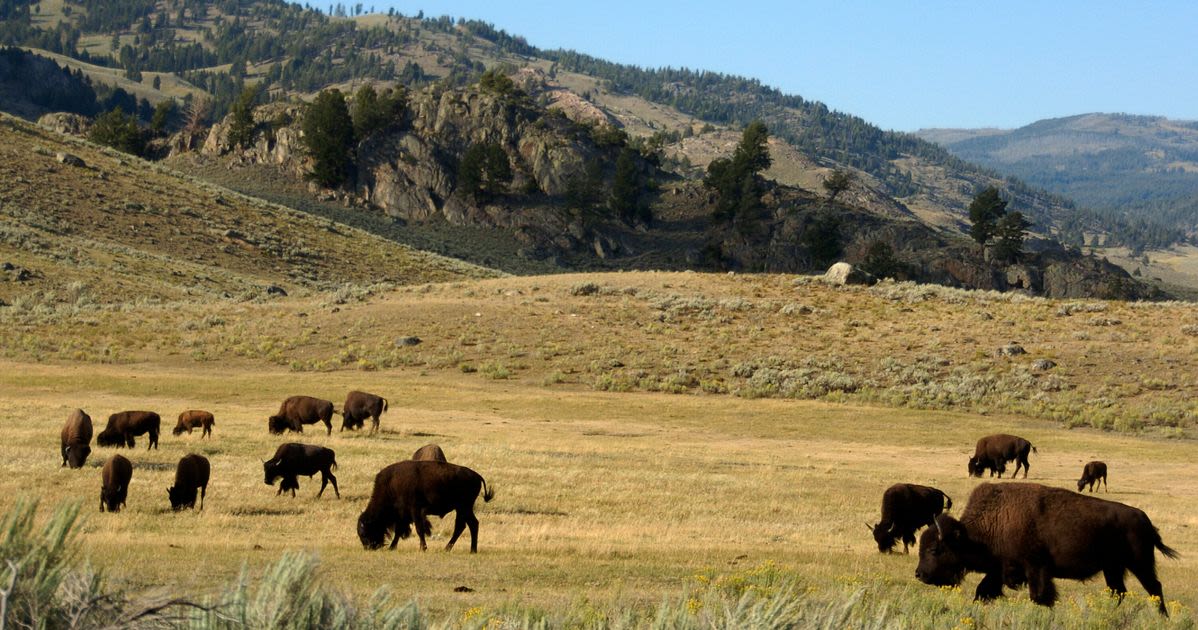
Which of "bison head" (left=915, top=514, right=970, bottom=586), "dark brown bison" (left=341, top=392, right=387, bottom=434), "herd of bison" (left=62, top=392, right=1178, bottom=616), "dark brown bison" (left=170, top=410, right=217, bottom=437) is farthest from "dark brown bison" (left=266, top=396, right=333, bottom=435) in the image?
"bison head" (left=915, top=514, right=970, bottom=586)

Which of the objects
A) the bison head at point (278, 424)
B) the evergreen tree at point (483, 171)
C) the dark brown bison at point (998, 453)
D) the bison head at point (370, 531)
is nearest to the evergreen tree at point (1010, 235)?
the evergreen tree at point (483, 171)

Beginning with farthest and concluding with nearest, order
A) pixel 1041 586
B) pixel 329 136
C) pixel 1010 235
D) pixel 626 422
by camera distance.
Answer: pixel 329 136, pixel 1010 235, pixel 626 422, pixel 1041 586

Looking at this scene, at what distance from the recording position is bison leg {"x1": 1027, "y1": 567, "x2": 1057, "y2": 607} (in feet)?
38.5

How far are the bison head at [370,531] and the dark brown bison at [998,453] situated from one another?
1835 centimetres

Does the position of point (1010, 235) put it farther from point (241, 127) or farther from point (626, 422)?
point (241, 127)

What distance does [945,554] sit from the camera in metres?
12.3

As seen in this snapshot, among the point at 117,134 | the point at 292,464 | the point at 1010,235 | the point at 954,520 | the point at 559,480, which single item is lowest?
the point at 559,480

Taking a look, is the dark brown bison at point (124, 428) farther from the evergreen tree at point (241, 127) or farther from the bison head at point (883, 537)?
the evergreen tree at point (241, 127)

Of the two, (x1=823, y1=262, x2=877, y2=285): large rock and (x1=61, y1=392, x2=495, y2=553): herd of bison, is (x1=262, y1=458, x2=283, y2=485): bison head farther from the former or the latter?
(x1=823, y1=262, x2=877, y2=285): large rock

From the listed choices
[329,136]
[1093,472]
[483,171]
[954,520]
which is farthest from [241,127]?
[954,520]

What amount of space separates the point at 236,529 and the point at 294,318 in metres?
41.8

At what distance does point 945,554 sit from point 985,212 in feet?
336

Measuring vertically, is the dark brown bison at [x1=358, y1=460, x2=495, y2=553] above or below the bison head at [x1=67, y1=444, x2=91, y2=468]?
above

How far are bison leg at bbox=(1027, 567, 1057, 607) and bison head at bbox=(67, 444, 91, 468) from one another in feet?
57.7
